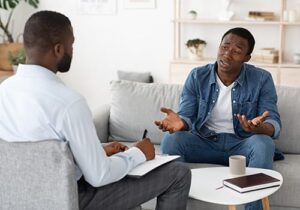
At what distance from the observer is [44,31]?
1.83 metres

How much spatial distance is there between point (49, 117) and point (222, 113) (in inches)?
53.6

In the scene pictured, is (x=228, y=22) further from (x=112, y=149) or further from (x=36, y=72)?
(x=36, y=72)

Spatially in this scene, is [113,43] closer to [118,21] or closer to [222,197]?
[118,21]

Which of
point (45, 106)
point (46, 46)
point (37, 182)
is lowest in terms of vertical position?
point (37, 182)

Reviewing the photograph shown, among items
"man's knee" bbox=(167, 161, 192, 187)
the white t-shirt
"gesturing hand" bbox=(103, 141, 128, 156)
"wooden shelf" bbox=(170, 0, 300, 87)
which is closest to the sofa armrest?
the white t-shirt

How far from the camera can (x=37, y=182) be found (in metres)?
1.74

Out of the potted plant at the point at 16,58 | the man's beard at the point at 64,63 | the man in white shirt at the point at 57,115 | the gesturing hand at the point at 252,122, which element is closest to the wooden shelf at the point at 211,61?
the potted plant at the point at 16,58

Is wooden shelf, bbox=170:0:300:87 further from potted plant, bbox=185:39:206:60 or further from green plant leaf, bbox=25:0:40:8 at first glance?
green plant leaf, bbox=25:0:40:8

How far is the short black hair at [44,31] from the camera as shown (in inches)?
72.0

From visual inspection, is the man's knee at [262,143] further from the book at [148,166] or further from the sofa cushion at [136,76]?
the sofa cushion at [136,76]

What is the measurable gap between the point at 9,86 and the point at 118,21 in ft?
12.1

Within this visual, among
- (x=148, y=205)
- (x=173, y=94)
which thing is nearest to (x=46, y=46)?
(x=148, y=205)

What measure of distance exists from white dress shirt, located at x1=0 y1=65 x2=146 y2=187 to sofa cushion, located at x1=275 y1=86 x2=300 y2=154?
4.74ft

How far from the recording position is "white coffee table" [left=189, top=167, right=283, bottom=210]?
207 centimetres
